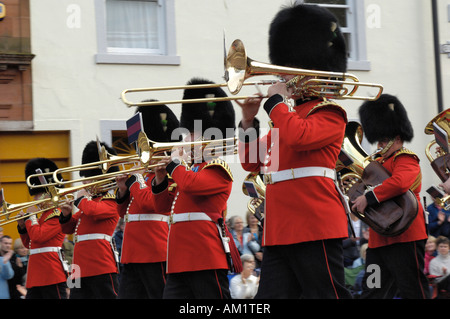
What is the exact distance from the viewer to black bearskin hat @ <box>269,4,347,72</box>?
459 cm

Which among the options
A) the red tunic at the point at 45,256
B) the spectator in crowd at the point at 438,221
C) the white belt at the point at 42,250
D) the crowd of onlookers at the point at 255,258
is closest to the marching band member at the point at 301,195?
the crowd of onlookers at the point at 255,258

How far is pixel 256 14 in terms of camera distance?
1060 centimetres

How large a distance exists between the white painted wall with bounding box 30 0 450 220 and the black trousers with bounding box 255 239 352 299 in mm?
5555

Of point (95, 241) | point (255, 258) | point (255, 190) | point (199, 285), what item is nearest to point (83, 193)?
point (95, 241)

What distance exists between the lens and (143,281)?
6188mm

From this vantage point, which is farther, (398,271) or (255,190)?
(255,190)

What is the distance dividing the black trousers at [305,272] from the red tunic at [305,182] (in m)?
0.06

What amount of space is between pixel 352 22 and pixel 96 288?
19.7ft

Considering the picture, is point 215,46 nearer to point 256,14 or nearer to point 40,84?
point 256,14

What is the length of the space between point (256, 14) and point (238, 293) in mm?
4560

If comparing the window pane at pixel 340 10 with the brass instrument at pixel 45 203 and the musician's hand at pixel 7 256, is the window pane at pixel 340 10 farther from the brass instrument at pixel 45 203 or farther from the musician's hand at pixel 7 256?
the musician's hand at pixel 7 256

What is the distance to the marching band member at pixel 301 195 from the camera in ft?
13.7

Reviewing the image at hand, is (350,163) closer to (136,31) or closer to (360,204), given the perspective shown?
(360,204)
